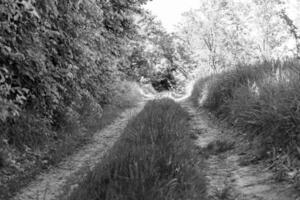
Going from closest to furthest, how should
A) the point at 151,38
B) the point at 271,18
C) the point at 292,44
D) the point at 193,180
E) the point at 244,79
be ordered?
the point at 193,180
the point at 244,79
the point at 271,18
the point at 292,44
the point at 151,38

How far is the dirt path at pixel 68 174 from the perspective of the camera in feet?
13.2

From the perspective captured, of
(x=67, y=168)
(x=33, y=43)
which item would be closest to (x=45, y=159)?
(x=67, y=168)

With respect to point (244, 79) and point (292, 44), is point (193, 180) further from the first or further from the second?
point (292, 44)

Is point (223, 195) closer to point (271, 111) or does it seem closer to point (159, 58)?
point (271, 111)

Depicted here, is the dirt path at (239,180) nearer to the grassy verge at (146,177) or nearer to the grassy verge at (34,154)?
the grassy verge at (146,177)

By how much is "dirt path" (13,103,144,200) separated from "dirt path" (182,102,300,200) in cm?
162

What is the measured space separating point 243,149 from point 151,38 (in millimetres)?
31545

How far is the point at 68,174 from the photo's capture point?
496cm

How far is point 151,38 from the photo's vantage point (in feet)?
117

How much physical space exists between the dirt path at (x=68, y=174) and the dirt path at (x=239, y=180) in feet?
5.32

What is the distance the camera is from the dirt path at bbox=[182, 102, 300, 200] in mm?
3395

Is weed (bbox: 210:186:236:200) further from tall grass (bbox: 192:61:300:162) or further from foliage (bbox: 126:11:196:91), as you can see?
foliage (bbox: 126:11:196:91)

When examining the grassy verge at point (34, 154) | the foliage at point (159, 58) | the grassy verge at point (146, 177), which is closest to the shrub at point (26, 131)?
the grassy verge at point (34, 154)

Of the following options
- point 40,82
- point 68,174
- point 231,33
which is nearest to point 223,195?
point 68,174
